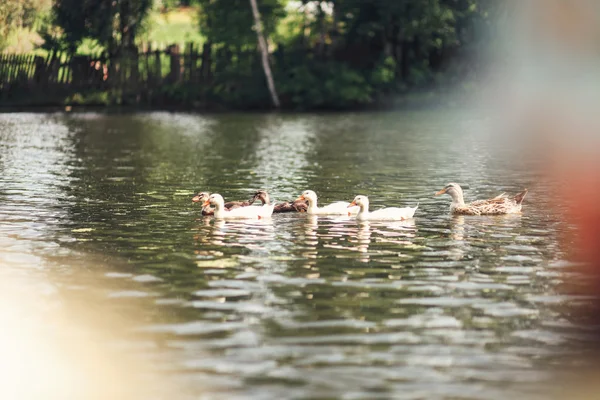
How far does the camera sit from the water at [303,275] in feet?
34.8

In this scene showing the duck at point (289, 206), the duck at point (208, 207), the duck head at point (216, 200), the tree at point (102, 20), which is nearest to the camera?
the duck head at point (216, 200)

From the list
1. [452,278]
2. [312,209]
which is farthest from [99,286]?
[312,209]

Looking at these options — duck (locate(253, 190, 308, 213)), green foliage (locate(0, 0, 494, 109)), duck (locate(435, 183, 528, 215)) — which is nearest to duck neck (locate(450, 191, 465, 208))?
duck (locate(435, 183, 528, 215))

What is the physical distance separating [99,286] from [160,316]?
188 centimetres

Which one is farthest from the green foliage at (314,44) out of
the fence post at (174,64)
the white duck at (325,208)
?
the white duck at (325,208)

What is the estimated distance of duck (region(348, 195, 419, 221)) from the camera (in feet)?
65.1

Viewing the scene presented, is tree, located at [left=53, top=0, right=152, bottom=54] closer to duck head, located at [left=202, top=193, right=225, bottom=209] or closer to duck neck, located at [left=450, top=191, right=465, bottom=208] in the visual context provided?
duck neck, located at [left=450, top=191, right=465, bottom=208]

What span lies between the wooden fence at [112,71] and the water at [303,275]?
3245 cm

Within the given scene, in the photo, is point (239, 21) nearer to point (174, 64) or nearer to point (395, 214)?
point (174, 64)

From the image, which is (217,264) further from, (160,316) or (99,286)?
(160,316)

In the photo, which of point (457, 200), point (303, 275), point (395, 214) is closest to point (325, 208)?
point (395, 214)

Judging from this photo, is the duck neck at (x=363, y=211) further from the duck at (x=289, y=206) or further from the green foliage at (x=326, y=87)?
the green foliage at (x=326, y=87)

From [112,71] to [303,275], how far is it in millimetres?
50217

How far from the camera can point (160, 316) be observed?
41.1ft
